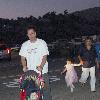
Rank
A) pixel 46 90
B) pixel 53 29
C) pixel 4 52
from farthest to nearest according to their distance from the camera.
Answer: pixel 53 29 < pixel 4 52 < pixel 46 90

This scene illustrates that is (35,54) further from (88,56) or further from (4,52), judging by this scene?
(4,52)

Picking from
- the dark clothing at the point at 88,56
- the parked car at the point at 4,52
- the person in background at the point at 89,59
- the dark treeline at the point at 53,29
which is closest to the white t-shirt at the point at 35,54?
the person in background at the point at 89,59

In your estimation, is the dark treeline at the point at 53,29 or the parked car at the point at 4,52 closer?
the parked car at the point at 4,52

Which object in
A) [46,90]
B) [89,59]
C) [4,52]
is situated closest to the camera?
[46,90]

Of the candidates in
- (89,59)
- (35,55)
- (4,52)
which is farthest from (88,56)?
(4,52)

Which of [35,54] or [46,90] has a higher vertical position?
[35,54]

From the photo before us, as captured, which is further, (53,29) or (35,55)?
(53,29)

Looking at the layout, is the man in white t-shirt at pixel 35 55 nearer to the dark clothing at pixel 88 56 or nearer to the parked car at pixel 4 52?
the dark clothing at pixel 88 56

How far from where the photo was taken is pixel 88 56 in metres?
13.9

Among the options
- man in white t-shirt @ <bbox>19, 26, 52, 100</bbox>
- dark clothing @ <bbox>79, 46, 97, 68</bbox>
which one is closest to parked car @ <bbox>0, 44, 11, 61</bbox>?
dark clothing @ <bbox>79, 46, 97, 68</bbox>

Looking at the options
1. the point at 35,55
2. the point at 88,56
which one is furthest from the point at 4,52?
the point at 35,55

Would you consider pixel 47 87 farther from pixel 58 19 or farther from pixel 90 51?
pixel 58 19

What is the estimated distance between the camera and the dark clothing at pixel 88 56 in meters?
13.8

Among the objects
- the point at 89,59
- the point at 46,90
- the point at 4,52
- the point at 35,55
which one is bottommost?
the point at 4,52
